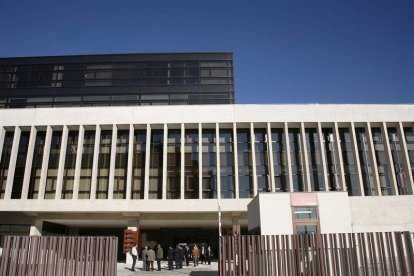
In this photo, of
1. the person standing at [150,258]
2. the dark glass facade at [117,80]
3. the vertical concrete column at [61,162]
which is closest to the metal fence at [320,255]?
the person standing at [150,258]

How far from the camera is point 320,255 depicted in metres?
14.5

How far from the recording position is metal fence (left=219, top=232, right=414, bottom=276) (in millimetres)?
14039

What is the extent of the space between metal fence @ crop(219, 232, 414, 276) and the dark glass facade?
58936 mm

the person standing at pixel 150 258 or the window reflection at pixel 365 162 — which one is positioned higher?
the window reflection at pixel 365 162

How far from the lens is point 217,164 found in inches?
1480

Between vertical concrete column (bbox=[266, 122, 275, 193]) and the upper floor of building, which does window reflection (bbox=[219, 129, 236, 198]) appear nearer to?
the upper floor of building

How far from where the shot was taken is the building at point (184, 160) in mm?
36750

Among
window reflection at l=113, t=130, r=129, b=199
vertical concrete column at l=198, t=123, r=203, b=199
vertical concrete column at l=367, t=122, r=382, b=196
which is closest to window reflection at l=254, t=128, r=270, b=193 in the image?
vertical concrete column at l=198, t=123, r=203, b=199

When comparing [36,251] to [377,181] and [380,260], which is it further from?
[377,181]

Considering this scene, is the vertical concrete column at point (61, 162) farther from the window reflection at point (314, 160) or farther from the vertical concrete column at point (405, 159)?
the vertical concrete column at point (405, 159)

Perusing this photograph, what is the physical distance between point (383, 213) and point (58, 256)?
25.3 metres

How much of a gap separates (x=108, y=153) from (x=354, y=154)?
84.7 feet

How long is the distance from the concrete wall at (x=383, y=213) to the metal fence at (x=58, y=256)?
20686 millimetres

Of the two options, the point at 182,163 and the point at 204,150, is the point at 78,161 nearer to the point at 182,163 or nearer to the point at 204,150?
the point at 182,163
